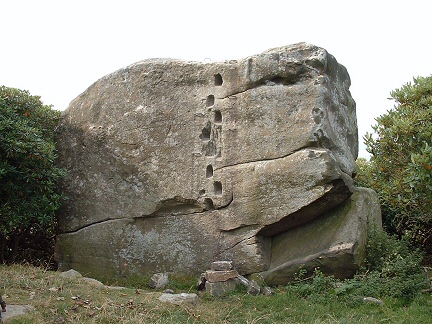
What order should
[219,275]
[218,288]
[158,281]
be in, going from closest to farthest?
[218,288], [219,275], [158,281]

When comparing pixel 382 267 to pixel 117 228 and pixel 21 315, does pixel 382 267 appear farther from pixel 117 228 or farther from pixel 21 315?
pixel 21 315

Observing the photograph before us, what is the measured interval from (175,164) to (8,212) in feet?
11.6

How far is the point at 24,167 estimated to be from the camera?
1079 cm

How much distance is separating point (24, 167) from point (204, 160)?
12.1ft

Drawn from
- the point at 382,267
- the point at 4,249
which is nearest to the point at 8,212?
the point at 4,249

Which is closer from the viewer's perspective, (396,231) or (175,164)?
(175,164)

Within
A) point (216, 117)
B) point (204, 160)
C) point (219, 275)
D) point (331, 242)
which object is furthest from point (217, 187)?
point (331, 242)

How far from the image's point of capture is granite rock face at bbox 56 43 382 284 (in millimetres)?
10195

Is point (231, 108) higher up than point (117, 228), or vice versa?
point (231, 108)

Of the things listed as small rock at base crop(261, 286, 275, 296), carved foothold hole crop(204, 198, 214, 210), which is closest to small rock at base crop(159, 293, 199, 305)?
small rock at base crop(261, 286, 275, 296)

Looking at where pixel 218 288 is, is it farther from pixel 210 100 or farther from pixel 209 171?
pixel 210 100

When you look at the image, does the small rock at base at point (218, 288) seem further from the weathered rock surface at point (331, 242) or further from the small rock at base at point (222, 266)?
the weathered rock surface at point (331, 242)

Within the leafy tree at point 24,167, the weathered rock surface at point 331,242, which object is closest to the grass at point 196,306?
the weathered rock surface at point 331,242

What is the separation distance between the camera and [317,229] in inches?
407
